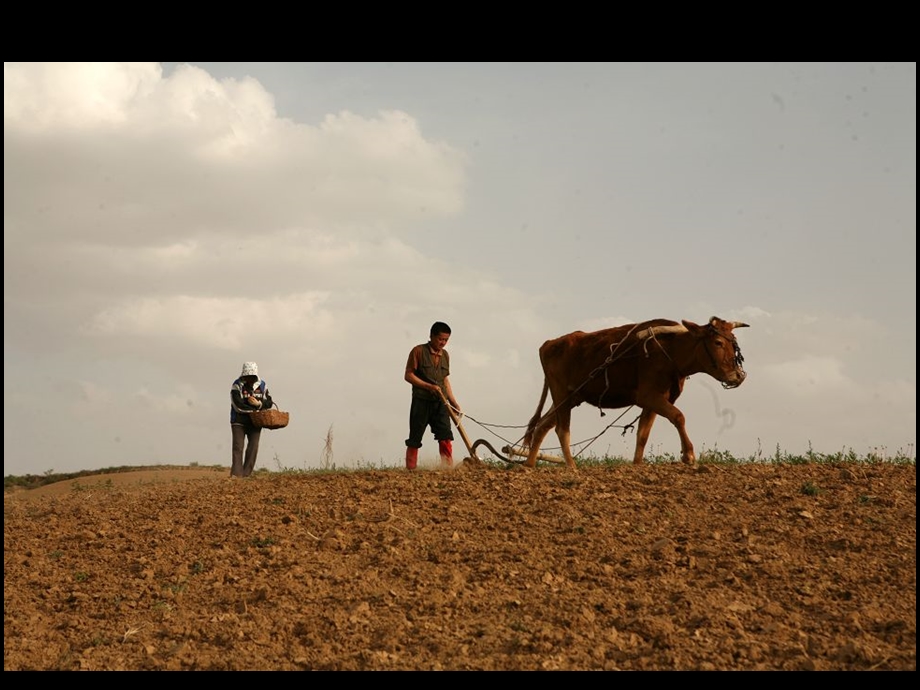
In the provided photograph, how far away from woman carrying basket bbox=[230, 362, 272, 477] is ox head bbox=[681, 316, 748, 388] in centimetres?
695

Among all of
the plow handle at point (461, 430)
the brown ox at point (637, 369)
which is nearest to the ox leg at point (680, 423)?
the brown ox at point (637, 369)

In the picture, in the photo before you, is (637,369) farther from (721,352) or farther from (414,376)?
(414,376)

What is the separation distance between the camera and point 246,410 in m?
15.6

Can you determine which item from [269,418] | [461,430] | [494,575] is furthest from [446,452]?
[494,575]

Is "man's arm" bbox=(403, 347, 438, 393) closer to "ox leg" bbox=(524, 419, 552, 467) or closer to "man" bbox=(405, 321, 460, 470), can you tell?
"man" bbox=(405, 321, 460, 470)

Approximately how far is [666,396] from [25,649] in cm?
833

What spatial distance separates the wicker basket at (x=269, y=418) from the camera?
15.2 m

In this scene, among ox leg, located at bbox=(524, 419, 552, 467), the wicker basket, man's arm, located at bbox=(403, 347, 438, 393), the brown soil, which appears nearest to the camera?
the brown soil

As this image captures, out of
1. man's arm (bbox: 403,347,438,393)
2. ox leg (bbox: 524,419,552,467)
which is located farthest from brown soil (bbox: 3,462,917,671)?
man's arm (bbox: 403,347,438,393)

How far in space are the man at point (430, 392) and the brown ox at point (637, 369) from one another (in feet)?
4.44

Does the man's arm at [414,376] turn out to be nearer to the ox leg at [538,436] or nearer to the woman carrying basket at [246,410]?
the ox leg at [538,436]

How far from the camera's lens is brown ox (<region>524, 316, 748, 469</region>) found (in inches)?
501

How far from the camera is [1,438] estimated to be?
949 centimetres
